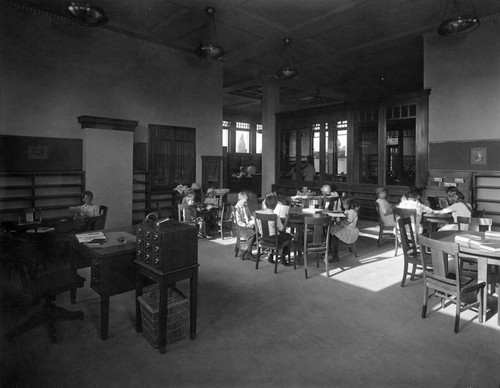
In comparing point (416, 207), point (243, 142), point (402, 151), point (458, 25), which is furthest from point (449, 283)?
point (243, 142)

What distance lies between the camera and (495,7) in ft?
22.9

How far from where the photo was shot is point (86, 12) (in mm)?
5492

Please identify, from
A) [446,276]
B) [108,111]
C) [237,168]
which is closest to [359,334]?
[446,276]

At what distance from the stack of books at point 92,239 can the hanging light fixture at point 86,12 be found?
4049 mm

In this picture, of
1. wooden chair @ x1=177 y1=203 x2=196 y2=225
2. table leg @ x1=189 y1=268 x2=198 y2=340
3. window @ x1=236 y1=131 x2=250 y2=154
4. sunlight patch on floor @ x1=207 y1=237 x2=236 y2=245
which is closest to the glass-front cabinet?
sunlight patch on floor @ x1=207 y1=237 x2=236 y2=245

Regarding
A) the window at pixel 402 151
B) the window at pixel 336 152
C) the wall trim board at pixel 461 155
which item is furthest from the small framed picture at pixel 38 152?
the window at pixel 402 151

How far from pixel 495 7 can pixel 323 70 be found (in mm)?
5167

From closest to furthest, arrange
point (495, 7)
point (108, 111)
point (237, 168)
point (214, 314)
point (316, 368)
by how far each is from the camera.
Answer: point (316, 368) < point (214, 314) < point (495, 7) < point (108, 111) < point (237, 168)

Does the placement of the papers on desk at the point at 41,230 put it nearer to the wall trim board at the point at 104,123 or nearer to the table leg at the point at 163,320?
the table leg at the point at 163,320

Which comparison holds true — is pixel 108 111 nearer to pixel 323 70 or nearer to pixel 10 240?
pixel 10 240

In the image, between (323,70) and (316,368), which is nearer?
(316,368)

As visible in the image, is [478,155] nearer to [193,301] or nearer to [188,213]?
[188,213]

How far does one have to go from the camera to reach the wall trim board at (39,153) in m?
6.71

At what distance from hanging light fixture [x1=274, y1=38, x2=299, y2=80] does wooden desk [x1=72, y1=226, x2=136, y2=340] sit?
6449mm
